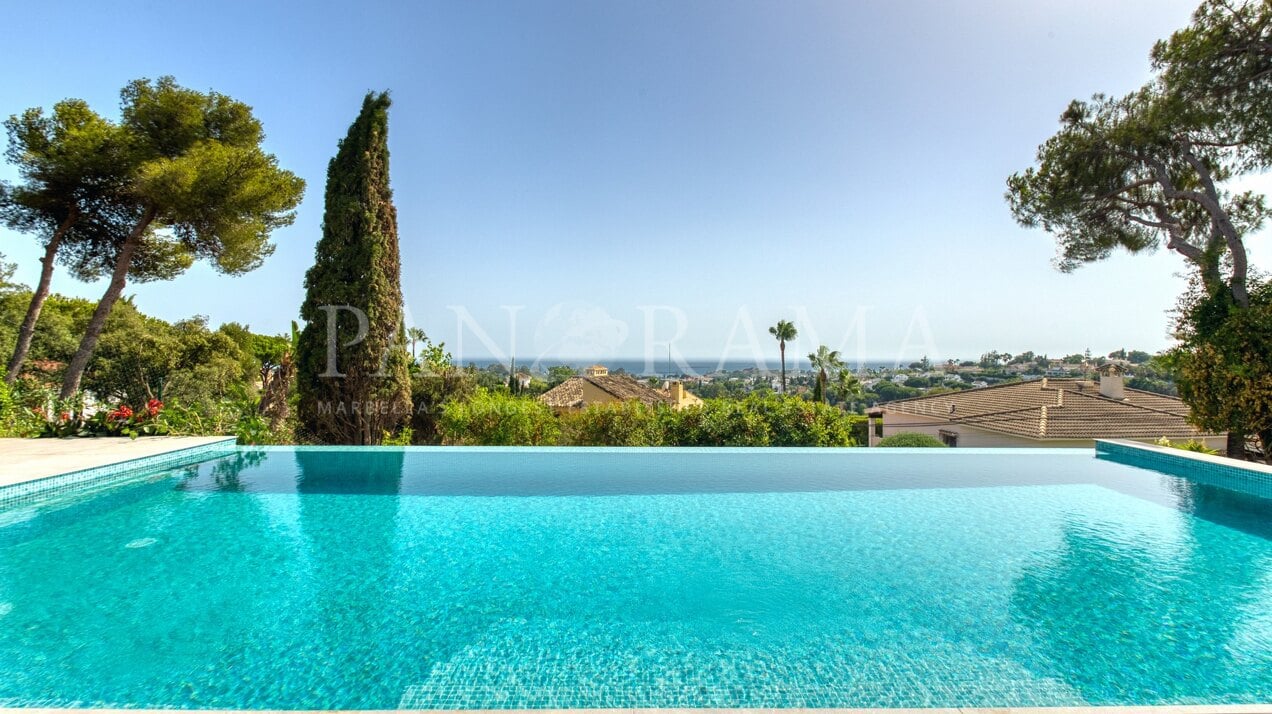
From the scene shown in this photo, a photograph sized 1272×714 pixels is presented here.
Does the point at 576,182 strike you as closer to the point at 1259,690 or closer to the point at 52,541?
the point at 52,541

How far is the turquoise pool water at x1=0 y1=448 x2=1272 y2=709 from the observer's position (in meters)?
2.72

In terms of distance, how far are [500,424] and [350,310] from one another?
3.44 meters

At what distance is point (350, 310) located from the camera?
33.8 ft

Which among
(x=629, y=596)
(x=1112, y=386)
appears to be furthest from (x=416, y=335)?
(x=1112, y=386)

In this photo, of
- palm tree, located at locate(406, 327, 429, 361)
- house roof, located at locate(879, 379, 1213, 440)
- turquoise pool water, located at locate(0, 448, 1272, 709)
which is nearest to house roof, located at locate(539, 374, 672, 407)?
house roof, located at locate(879, 379, 1213, 440)

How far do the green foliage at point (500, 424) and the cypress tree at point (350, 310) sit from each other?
1294 mm

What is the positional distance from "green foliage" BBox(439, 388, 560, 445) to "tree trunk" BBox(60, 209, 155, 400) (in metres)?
7.04

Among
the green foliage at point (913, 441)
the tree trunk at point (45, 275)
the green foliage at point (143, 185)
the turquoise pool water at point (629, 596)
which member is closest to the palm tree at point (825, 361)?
the green foliage at point (913, 441)

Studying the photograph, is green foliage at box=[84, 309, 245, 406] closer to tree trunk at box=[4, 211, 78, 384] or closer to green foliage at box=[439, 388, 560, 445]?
tree trunk at box=[4, 211, 78, 384]

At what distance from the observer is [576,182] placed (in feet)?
57.1

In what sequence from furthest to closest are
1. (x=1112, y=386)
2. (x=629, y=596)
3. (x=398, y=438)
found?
(x=1112, y=386)
(x=398, y=438)
(x=629, y=596)

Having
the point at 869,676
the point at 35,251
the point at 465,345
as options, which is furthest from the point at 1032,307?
the point at 35,251

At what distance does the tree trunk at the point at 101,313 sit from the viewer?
1077 cm

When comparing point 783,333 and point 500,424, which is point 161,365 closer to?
point 500,424
